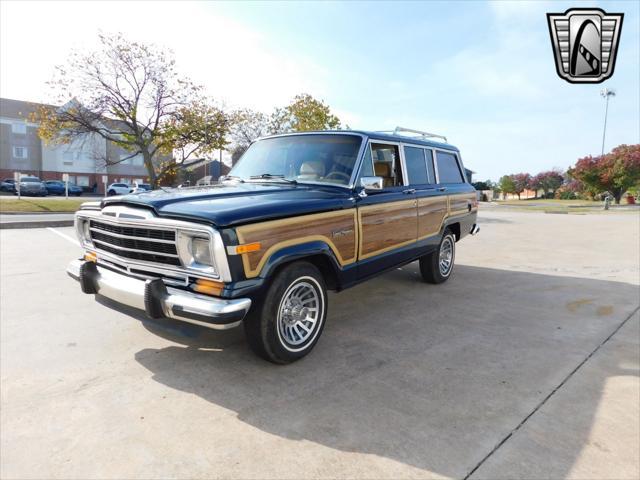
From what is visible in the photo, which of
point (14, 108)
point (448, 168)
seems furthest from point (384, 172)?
point (14, 108)

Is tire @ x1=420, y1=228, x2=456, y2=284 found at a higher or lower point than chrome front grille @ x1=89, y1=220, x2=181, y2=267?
lower

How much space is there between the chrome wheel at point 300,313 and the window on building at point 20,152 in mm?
60583

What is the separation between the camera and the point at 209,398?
2.88m

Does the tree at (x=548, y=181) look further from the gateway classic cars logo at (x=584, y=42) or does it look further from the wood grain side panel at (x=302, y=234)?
the wood grain side panel at (x=302, y=234)

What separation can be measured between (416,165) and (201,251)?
356 centimetres

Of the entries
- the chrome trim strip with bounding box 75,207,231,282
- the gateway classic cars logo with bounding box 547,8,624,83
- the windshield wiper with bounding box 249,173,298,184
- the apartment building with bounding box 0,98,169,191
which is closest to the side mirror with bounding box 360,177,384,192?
the windshield wiper with bounding box 249,173,298,184

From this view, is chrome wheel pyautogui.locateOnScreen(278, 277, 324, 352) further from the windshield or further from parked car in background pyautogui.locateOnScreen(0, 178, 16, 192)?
parked car in background pyautogui.locateOnScreen(0, 178, 16, 192)

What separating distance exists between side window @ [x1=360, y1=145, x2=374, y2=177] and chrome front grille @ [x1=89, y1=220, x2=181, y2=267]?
6.95 feet

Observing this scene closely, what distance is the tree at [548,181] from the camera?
7512 centimetres

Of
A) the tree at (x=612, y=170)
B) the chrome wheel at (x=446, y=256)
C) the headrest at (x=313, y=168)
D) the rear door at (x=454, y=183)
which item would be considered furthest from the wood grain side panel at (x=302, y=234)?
the tree at (x=612, y=170)

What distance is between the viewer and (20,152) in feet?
164

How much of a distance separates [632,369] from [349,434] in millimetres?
2639

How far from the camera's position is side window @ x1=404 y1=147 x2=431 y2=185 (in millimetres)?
5234

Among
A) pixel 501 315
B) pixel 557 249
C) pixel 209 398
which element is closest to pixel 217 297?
pixel 209 398
